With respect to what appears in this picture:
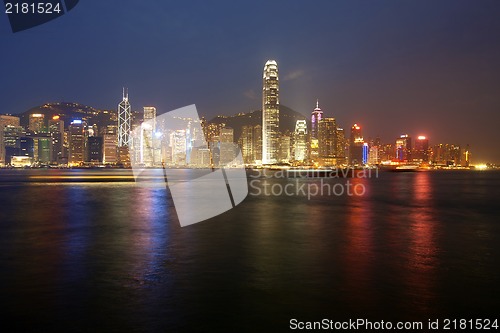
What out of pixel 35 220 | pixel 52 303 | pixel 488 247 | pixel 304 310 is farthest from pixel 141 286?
pixel 35 220

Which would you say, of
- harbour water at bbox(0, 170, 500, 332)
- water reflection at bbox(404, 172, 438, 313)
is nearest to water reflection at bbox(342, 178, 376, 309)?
harbour water at bbox(0, 170, 500, 332)

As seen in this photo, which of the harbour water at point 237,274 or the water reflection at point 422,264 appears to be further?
the water reflection at point 422,264

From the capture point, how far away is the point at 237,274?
15.3 meters

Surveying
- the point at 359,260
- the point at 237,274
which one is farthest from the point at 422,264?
the point at 237,274

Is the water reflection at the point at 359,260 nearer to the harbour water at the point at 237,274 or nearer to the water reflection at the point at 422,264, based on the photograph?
the harbour water at the point at 237,274

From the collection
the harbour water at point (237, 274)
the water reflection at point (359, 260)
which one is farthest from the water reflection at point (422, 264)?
the water reflection at point (359, 260)

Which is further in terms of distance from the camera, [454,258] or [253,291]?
[454,258]

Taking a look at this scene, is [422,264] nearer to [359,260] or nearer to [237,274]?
[359,260]

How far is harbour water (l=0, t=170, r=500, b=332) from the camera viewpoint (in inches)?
436

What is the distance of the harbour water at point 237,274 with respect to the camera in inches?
436

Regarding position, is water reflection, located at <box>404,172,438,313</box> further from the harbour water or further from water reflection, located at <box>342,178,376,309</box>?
water reflection, located at <box>342,178,376,309</box>

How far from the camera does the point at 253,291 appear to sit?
13133 mm

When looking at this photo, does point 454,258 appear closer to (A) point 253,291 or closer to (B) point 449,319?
(B) point 449,319

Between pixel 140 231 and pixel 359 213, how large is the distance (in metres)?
18.6
